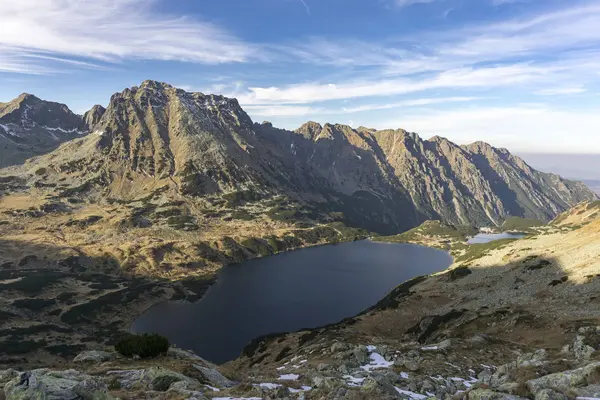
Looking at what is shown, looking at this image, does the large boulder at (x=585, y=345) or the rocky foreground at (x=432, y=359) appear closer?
the rocky foreground at (x=432, y=359)

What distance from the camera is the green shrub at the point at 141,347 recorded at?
38.5m

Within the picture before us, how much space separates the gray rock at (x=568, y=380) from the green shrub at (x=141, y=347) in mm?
35721

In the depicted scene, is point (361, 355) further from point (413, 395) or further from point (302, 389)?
point (302, 389)

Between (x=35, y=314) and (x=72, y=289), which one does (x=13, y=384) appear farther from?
(x=72, y=289)

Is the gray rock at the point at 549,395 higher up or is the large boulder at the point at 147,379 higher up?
the gray rock at the point at 549,395

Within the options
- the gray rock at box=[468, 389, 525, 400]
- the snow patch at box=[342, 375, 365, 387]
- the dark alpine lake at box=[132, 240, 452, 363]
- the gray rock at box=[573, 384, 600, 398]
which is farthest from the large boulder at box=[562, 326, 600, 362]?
the dark alpine lake at box=[132, 240, 452, 363]

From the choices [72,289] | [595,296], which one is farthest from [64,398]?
[72,289]

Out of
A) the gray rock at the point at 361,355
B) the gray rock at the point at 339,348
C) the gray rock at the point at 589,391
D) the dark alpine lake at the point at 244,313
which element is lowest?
the dark alpine lake at the point at 244,313

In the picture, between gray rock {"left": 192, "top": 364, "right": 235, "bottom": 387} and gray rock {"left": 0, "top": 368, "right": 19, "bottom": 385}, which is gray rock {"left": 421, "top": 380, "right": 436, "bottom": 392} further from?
gray rock {"left": 0, "top": 368, "right": 19, "bottom": 385}

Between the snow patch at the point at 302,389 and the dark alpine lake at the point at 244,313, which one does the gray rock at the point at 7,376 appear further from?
the dark alpine lake at the point at 244,313

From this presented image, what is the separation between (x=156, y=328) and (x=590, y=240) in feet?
496

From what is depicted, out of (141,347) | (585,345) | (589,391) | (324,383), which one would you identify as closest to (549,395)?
(589,391)

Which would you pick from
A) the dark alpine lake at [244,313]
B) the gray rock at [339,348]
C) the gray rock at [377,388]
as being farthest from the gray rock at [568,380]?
the dark alpine lake at [244,313]

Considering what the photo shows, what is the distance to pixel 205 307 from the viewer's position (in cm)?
16388
